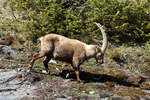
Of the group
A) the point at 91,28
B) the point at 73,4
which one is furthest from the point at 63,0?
the point at 91,28

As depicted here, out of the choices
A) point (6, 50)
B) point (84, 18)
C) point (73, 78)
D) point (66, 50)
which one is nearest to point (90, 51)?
point (66, 50)

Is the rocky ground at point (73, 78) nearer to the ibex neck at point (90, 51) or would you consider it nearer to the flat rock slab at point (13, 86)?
the flat rock slab at point (13, 86)

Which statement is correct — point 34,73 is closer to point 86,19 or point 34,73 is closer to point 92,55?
point 92,55

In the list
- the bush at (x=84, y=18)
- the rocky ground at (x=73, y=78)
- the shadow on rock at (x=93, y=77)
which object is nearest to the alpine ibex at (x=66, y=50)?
the shadow on rock at (x=93, y=77)

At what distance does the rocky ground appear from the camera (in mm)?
10055

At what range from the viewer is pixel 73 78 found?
474 inches

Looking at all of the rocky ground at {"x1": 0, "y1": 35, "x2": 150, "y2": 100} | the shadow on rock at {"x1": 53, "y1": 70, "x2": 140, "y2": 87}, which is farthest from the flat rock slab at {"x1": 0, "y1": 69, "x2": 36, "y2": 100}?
the shadow on rock at {"x1": 53, "y1": 70, "x2": 140, "y2": 87}

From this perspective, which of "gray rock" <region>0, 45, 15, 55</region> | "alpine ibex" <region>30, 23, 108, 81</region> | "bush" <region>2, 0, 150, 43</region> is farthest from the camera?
"bush" <region>2, 0, 150, 43</region>

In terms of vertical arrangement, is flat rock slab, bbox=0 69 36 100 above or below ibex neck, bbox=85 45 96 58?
below

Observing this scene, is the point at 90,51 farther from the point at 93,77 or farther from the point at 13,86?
the point at 13,86

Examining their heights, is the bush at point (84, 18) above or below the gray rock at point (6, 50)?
above

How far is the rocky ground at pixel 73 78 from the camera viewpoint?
10055 mm

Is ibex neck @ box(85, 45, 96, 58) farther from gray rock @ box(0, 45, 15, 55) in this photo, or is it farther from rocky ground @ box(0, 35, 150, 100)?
gray rock @ box(0, 45, 15, 55)

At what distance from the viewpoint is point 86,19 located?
18781 mm
